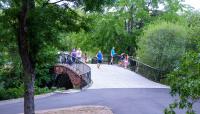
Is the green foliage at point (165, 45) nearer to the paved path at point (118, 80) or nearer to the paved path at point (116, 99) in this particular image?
the paved path at point (118, 80)

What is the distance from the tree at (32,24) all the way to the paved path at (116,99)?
19.5 feet

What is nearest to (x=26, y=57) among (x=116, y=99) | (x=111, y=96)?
(x=116, y=99)

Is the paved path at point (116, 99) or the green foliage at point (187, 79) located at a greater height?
the green foliage at point (187, 79)

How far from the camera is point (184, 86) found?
5.41m

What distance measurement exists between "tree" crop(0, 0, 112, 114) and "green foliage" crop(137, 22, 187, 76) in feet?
59.8

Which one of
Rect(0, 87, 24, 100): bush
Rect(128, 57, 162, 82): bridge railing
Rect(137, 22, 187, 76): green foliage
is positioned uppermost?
Rect(137, 22, 187, 76): green foliage

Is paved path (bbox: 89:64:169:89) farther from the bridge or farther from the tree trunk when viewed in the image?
the tree trunk

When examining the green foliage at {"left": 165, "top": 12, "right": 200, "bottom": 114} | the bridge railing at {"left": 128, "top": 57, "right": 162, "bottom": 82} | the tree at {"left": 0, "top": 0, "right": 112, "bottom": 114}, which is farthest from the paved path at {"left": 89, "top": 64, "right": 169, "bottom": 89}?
the green foliage at {"left": 165, "top": 12, "right": 200, "bottom": 114}

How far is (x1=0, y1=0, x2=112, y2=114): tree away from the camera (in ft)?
32.6

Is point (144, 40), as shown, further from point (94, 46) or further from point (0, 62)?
point (94, 46)

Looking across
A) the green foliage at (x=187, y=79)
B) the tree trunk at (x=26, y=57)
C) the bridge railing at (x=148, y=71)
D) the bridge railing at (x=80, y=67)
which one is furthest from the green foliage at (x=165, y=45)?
the green foliage at (x=187, y=79)

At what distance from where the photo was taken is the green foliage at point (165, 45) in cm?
2816

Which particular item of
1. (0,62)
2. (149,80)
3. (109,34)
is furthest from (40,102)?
(109,34)

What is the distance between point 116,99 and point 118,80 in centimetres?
879
